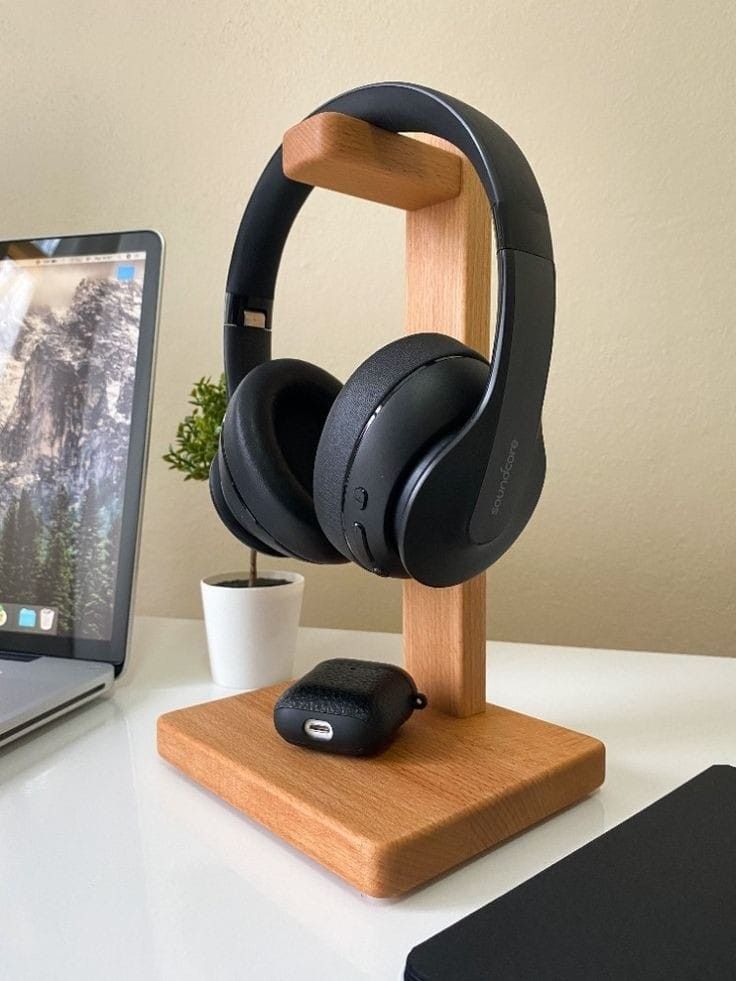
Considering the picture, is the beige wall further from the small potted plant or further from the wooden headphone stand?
the wooden headphone stand

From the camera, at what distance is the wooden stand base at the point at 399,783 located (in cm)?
42

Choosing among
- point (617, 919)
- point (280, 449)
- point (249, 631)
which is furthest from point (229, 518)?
point (617, 919)

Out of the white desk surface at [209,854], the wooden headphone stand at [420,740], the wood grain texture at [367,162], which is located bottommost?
the white desk surface at [209,854]

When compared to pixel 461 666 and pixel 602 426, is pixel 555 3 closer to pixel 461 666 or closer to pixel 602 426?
pixel 602 426

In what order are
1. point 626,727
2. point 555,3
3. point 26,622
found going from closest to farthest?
point 626,727, point 26,622, point 555,3

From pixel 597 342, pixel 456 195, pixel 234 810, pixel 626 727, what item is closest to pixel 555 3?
pixel 597 342

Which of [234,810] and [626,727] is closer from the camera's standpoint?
[234,810]

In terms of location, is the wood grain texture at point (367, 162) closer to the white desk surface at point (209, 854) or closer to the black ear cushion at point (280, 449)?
the black ear cushion at point (280, 449)

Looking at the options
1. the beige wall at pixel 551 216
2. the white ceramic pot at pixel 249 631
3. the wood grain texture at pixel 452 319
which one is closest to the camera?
the wood grain texture at pixel 452 319

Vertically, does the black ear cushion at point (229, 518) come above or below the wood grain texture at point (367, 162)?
below

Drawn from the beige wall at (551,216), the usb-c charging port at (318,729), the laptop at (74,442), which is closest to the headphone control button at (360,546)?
the usb-c charging port at (318,729)

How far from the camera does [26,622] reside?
2.47 ft

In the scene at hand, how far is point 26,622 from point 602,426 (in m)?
0.59

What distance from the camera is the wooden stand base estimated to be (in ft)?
1.38
